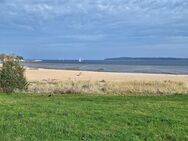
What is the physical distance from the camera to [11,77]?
18.5 metres

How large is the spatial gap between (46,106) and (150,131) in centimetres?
414

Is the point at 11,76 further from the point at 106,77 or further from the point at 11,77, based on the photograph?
the point at 106,77

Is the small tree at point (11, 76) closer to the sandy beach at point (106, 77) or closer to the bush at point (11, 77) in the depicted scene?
the bush at point (11, 77)

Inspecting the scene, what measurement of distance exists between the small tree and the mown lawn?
24.3 ft

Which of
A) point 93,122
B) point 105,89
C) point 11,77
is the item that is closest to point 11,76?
point 11,77

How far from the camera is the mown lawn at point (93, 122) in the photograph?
751 centimetres

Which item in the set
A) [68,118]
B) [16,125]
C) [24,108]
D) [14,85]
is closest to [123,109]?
[68,118]

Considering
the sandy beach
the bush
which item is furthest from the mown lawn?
the sandy beach

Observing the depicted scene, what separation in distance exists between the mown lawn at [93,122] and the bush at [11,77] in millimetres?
7398

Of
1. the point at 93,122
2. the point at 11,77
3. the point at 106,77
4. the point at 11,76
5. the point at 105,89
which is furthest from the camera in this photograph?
the point at 106,77

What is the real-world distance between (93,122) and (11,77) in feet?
34.8

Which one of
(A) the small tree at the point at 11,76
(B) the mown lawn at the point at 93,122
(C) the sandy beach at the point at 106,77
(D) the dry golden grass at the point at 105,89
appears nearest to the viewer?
(B) the mown lawn at the point at 93,122

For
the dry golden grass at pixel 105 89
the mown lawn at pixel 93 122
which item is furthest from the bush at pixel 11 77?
the mown lawn at pixel 93 122

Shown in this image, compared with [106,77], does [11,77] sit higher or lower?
higher
